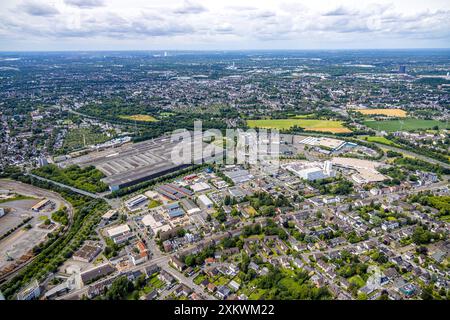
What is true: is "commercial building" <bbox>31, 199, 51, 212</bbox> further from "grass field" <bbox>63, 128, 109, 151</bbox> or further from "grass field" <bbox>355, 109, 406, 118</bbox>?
"grass field" <bbox>355, 109, 406, 118</bbox>

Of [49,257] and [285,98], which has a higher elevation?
[285,98]

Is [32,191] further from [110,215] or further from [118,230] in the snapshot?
[118,230]

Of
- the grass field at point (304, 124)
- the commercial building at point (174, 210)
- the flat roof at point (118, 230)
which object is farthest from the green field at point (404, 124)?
the flat roof at point (118, 230)

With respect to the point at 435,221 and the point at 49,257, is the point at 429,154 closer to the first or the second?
the point at 435,221

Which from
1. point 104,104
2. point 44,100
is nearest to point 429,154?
point 104,104

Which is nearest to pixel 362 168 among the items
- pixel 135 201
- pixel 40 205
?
pixel 135 201

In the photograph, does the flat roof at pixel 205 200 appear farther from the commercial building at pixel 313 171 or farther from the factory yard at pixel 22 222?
the factory yard at pixel 22 222
